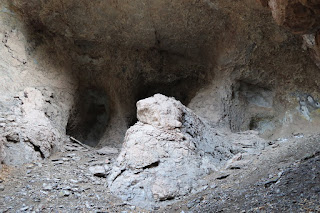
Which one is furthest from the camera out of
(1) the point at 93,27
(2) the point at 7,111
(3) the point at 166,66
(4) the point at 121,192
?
(3) the point at 166,66

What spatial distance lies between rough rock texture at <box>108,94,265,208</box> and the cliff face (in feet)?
5.02

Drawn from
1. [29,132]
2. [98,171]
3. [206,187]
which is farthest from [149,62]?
[206,187]

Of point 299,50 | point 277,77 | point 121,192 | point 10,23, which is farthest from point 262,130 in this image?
point 10,23

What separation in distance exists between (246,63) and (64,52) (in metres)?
3.66

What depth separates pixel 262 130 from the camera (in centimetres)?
695

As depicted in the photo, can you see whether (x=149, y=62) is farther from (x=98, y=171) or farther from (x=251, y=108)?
(x=98, y=171)

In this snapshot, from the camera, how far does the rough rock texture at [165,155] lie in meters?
4.23

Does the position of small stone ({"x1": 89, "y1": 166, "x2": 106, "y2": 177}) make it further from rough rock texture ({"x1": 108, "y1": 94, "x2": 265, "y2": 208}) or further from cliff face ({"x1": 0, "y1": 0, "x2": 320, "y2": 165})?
cliff face ({"x1": 0, "y1": 0, "x2": 320, "y2": 165})

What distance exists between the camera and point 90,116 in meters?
7.55

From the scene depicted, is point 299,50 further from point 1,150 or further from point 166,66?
point 1,150

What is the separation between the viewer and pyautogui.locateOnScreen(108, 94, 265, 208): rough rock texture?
167 inches

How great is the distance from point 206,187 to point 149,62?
408 cm

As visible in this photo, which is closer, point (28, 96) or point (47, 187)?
point (47, 187)

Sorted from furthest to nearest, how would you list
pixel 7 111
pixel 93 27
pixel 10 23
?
pixel 93 27, pixel 10 23, pixel 7 111
